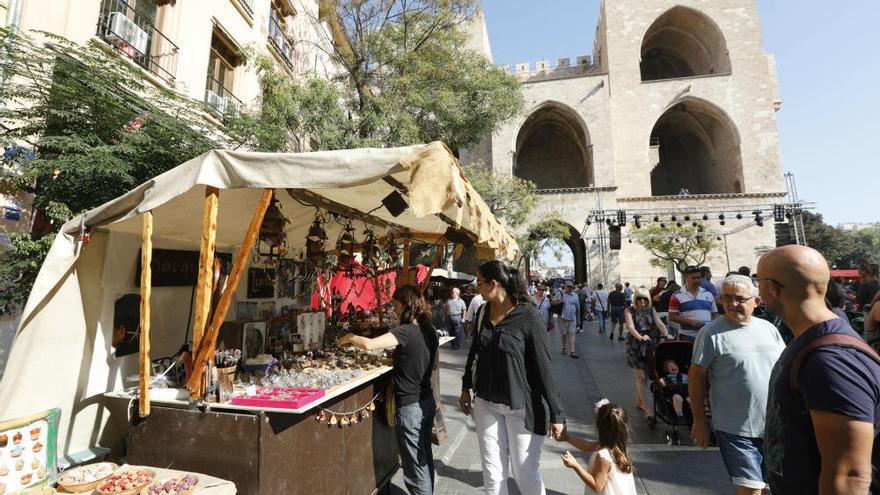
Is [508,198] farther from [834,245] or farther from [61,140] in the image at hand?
[834,245]

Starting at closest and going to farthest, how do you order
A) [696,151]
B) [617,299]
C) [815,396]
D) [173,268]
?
[815,396]
[173,268]
[617,299]
[696,151]

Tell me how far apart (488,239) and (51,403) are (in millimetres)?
3533

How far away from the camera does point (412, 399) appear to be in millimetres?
3000

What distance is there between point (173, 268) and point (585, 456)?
4708mm

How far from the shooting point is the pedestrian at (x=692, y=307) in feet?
16.9

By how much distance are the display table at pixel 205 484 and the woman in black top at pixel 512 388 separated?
1593mm

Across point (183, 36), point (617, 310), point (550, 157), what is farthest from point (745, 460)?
point (550, 157)

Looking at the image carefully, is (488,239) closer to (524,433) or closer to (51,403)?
(524,433)

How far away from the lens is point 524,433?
2.62 meters

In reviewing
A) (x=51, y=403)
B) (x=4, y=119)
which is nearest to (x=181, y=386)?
(x=51, y=403)

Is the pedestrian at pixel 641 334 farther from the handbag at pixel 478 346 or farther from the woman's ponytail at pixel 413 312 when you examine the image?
the woman's ponytail at pixel 413 312

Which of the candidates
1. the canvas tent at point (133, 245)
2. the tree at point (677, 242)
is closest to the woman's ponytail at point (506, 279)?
the canvas tent at point (133, 245)

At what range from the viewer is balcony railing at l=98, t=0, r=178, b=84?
7184 mm

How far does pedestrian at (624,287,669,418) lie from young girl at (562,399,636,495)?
3056mm
